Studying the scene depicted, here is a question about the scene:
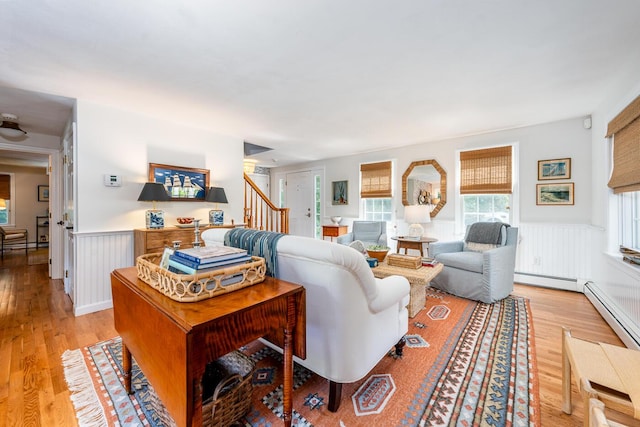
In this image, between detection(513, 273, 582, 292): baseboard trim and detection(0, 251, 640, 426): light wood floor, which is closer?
detection(0, 251, 640, 426): light wood floor

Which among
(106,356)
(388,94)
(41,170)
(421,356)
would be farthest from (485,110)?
(41,170)

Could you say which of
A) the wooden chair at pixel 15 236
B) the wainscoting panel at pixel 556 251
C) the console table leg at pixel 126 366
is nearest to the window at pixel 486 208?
the wainscoting panel at pixel 556 251

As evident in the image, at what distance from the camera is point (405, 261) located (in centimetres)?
260

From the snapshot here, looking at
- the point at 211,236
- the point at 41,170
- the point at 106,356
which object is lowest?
the point at 106,356

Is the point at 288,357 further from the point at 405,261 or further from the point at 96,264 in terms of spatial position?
the point at 96,264

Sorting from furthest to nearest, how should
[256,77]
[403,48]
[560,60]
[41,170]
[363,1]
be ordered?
[41,170] → [256,77] → [560,60] → [403,48] → [363,1]

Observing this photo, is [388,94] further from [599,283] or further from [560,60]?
[599,283]

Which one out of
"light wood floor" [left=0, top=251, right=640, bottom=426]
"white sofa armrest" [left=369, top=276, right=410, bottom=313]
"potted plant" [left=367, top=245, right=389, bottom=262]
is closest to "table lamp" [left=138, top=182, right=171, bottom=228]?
"light wood floor" [left=0, top=251, right=640, bottom=426]

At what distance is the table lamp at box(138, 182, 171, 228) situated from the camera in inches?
113

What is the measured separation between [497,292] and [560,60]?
217 centimetres

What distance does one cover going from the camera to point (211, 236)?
1.89m

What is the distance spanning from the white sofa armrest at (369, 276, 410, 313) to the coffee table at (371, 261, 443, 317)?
719 mm

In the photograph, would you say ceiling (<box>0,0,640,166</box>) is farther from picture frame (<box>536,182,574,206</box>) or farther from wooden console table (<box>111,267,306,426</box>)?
wooden console table (<box>111,267,306,426</box>)

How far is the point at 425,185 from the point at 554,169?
5.34ft
